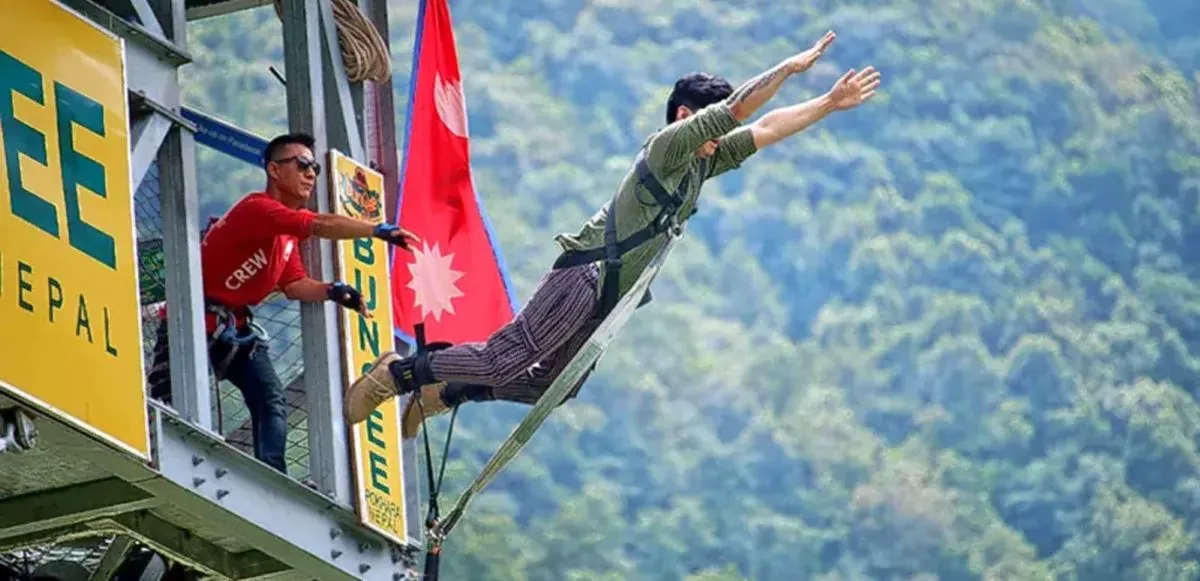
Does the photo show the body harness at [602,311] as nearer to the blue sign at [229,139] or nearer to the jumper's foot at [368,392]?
the jumper's foot at [368,392]

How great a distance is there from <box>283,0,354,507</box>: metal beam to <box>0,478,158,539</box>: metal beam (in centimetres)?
119

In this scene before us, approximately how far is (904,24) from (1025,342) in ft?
16.1

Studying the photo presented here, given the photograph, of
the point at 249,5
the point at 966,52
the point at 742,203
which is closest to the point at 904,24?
the point at 966,52

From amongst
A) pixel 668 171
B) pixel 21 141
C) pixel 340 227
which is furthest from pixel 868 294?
pixel 21 141

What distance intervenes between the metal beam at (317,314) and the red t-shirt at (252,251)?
0.31 meters

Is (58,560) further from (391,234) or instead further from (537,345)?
(391,234)

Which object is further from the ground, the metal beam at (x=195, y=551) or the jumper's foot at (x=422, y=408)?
the jumper's foot at (x=422, y=408)

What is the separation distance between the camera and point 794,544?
33656 mm

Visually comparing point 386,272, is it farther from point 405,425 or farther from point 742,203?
point 742,203

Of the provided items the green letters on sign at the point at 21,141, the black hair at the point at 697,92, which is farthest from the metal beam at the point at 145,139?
the black hair at the point at 697,92

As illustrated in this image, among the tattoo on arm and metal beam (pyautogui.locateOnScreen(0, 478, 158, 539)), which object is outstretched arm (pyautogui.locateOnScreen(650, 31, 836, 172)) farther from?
metal beam (pyautogui.locateOnScreen(0, 478, 158, 539))

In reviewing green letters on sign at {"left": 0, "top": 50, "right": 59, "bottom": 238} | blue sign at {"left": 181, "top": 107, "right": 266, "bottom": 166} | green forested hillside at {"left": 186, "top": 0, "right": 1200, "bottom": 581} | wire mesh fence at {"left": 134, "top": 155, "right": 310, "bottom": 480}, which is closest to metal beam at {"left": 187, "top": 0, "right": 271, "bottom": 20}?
blue sign at {"left": 181, "top": 107, "right": 266, "bottom": 166}

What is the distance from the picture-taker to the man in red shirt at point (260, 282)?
1078 cm

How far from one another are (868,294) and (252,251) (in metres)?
26.3
